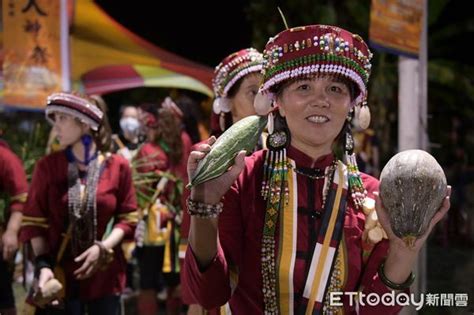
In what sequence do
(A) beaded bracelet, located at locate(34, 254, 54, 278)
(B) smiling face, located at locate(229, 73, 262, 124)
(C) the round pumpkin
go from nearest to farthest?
1. (C) the round pumpkin
2. (B) smiling face, located at locate(229, 73, 262, 124)
3. (A) beaded bracelet, located at locate(34, 254, 54, 278)

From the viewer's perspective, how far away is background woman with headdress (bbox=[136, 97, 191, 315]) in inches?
249

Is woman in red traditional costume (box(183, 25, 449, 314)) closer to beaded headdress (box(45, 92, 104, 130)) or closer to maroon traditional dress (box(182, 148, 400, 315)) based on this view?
maroon traditional dress (box(182, 148, 400, 315))

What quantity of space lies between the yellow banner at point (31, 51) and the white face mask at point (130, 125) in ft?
5.48

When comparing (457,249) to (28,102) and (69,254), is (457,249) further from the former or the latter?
(69,254)

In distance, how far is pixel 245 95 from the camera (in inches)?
158

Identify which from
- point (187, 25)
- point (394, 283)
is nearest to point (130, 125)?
point (187, 25)

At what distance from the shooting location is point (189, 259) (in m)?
2.20

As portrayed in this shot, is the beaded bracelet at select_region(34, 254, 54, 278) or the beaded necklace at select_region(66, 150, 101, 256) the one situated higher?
the beaded necklace at select_region(66, 150, 101, 256)

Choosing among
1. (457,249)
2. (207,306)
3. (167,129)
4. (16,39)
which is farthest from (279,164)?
(457,249)

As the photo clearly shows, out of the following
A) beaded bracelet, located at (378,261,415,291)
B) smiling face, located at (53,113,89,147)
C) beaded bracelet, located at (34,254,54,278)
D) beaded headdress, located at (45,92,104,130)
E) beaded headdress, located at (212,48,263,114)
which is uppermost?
beaded headdress, located at (212,48,263,114)

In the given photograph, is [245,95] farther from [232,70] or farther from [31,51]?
[31,51]

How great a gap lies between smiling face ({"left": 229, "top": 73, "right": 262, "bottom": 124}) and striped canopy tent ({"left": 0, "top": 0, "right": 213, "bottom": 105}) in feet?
10.2

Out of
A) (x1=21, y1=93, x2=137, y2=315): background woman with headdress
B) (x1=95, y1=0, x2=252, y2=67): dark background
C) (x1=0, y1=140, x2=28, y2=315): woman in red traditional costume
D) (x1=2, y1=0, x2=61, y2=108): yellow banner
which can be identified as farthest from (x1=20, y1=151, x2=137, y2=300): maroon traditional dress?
(x1=95, y1=0, x2=252, y2=67): dark background

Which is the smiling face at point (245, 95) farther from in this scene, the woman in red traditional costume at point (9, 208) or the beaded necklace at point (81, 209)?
the woman in red traditional costume at point (9, 208)
